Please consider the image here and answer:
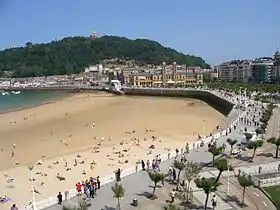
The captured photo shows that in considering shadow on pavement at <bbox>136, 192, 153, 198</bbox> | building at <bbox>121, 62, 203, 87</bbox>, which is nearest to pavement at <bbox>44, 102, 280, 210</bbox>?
shadow on pavement at <bbox>136, 192, 153, 198</bbox>

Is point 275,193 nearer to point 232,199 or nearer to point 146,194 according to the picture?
point 232,199

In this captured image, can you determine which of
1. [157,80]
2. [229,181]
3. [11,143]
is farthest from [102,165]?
[157,80]

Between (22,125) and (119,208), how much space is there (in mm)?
33782

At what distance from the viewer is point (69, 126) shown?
4603cm

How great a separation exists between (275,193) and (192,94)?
7016cm

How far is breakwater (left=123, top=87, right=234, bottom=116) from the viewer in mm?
61356

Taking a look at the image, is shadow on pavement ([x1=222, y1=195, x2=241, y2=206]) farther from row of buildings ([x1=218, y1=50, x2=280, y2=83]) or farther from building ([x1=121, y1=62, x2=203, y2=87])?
building ([x1=121, y1=62, x2=203, y2=87])

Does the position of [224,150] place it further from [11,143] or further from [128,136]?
[11,143]

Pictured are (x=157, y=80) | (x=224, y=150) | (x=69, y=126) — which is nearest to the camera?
(x=224, y=150)

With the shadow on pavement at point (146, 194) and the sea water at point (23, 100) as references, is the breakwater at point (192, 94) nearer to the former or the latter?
the sea water at point (23, 100)

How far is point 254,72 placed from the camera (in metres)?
135

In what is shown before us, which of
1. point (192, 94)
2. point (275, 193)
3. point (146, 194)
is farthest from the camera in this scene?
point (192, 94)

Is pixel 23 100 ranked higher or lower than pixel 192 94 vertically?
lower

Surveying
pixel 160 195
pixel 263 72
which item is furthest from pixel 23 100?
pixel 160 195
